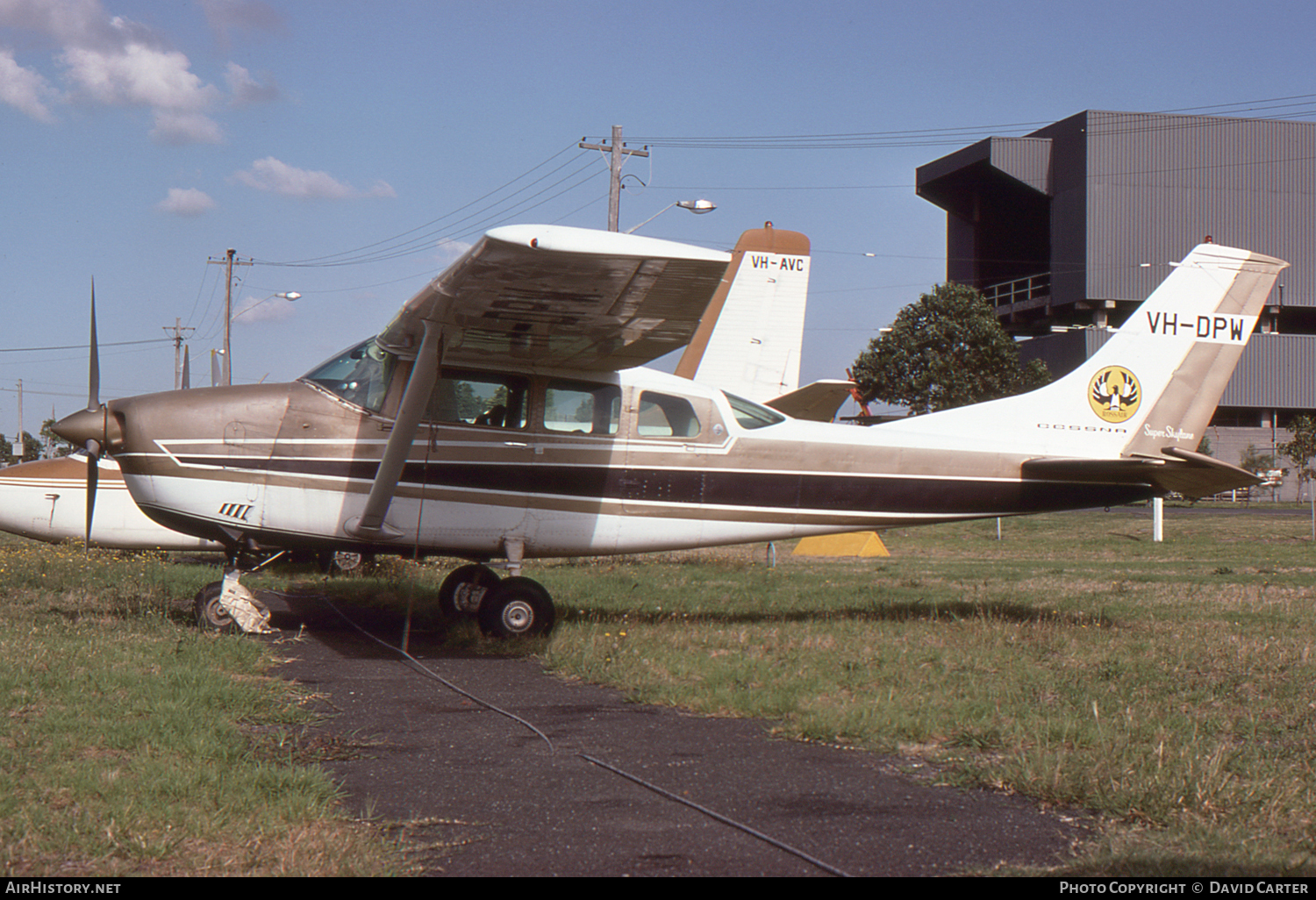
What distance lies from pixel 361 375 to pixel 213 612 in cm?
224

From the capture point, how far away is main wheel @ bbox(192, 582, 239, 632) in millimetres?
8312


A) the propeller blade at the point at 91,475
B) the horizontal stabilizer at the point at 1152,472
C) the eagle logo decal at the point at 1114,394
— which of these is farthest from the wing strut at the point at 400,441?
the eagle logo decal at the point at 1114,394

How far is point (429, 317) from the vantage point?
740 cm

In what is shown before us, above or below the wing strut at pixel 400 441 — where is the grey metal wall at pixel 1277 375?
above

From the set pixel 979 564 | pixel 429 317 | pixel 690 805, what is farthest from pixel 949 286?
pixel 690 805

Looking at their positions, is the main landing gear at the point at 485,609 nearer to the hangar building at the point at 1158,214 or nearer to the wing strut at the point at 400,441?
the wing strut at the point at 400,441

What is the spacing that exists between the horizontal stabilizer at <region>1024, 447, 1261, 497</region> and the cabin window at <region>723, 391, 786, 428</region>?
2.43 meters

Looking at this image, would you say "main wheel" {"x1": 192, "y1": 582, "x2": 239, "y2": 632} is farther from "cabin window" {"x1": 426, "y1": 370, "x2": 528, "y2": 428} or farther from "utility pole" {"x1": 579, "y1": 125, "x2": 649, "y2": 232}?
"utility pole" {"x1": 579, "y1": 125, "x2": 649, "y2": 232}

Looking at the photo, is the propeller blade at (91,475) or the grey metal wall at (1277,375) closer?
the propeller blade at (91,475)

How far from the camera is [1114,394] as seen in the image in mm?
9953

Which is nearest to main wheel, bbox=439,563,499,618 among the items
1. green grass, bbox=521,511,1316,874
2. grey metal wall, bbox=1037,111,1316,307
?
green grass, bbox=521,511,1316,874

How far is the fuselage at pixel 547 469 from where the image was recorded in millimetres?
8094

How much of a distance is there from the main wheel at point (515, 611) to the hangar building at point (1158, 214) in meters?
45.4

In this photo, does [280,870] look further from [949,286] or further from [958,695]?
[949,286]
